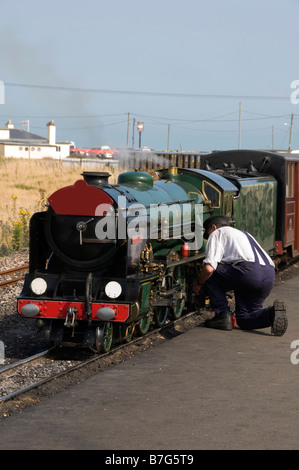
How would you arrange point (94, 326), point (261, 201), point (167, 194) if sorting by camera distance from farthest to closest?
point (261, 201) < point (167, 194) < point (94, 326)

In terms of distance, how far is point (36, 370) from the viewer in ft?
26.1

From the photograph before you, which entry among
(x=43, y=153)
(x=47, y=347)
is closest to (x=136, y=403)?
(x=47, y=347)

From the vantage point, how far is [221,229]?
8.73 meters

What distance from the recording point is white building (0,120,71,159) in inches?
3110

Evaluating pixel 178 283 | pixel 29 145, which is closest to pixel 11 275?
pixel 178 283

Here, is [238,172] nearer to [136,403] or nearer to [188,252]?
[188,252]

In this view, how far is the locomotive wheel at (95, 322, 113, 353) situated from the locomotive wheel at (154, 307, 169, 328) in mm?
1332

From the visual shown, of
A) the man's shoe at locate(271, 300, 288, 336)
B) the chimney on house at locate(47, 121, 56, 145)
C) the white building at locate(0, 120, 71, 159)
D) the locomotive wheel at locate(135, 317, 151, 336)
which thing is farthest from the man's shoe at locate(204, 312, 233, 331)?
the chimney on house at locate(47, 121, 56, 145)

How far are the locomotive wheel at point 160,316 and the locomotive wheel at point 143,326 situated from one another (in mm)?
204

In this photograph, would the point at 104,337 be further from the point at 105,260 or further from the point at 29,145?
the point at 29,145

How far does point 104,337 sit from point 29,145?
7339 cm

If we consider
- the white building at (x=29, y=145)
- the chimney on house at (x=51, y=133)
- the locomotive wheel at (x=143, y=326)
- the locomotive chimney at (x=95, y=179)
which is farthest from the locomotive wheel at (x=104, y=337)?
the chimney on house at (x=51, y=133)

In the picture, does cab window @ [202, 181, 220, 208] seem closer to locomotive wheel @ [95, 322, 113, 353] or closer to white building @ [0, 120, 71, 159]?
locomotive wheel @ [95, 322, 113, 353]

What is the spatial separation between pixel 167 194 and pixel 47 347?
2935mm
